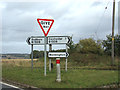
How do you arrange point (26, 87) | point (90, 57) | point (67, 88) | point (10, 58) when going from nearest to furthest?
point (67, 88) < point (26, 87) < point (90, 57) < point (10, 58)

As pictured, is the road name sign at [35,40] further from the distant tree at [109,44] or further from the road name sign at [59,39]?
the distant tree at [109,44]

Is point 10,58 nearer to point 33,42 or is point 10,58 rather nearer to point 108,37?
point 33,42

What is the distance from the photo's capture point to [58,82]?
9.70m

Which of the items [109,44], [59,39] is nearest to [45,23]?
[59,39]

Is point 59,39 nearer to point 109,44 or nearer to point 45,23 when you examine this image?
point 45,23

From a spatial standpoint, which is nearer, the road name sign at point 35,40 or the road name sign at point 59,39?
the road name sign at point 59,39

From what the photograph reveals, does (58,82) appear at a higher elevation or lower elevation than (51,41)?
lower

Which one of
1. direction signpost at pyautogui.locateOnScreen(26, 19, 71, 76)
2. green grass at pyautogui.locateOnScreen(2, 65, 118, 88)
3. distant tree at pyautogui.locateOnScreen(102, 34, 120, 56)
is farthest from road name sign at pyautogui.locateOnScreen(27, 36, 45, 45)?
distant tree at pyautogui.locateOnScreen(102, 34, 120, 56)

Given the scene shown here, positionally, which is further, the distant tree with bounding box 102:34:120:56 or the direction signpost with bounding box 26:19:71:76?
the distant tree with bounding box 102:34:120:56

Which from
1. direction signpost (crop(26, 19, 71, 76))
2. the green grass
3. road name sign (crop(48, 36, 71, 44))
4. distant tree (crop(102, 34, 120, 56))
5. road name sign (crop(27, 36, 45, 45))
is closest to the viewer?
the green grass

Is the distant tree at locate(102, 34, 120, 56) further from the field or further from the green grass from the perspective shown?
the green grass

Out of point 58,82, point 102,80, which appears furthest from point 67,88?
point 102,80

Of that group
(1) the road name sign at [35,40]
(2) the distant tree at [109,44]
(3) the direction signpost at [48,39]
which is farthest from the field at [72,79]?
(2) the distant tree at [109,44]

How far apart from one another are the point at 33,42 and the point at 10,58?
15.6m
